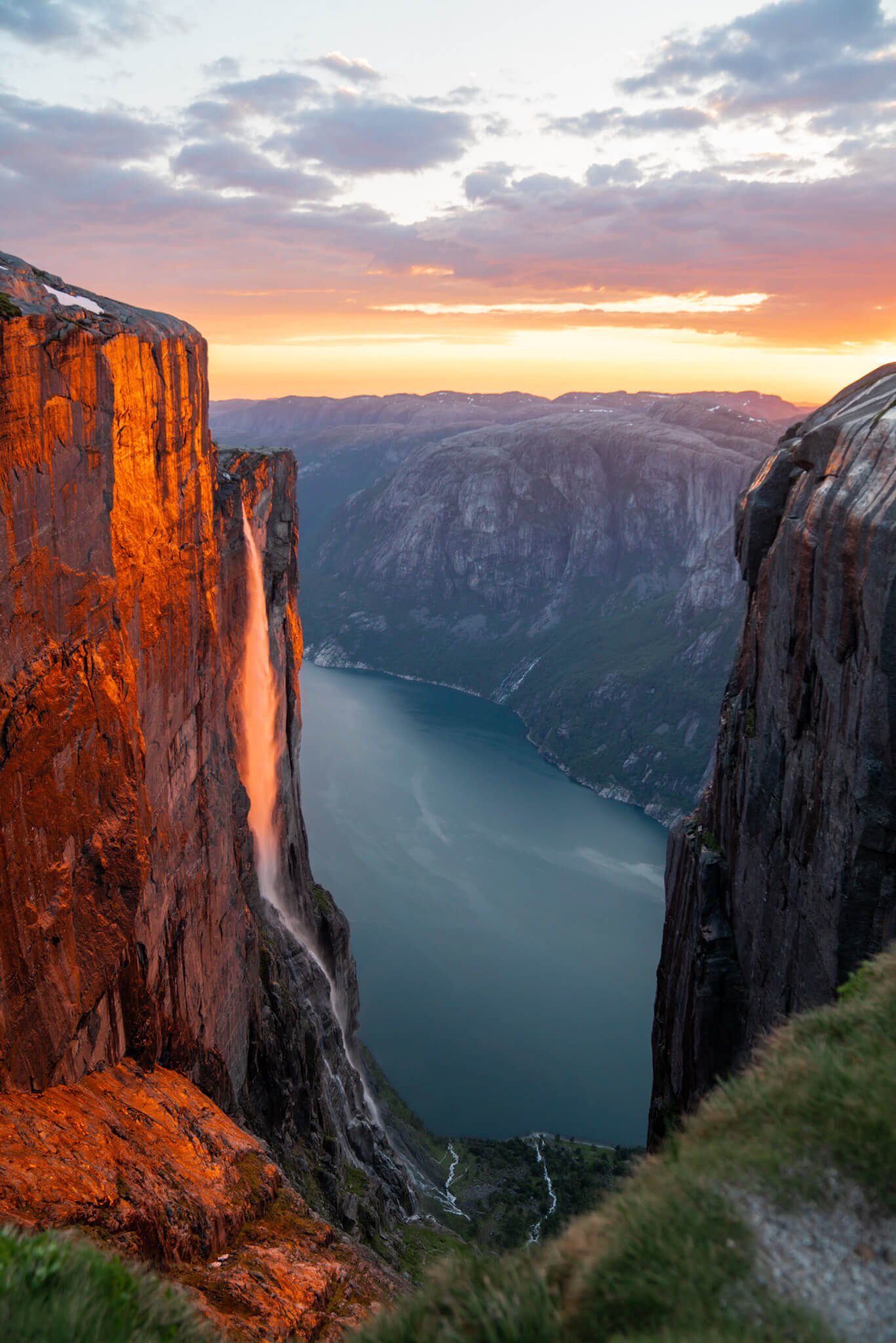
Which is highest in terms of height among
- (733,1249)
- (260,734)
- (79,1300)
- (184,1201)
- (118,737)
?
(118,737)

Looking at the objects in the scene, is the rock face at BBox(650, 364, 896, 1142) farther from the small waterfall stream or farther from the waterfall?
the waterfall

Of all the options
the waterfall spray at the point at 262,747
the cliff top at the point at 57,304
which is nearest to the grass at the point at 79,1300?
the cliff top at the point at 57,304

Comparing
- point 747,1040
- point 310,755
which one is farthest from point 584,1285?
point 310,755

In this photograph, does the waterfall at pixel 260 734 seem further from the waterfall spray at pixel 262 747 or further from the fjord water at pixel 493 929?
the fjord water at pixel 493 929

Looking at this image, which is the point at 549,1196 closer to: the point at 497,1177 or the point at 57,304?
the point at 497,1177

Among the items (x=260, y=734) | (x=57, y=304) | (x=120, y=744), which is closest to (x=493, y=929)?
(x=260, y=734)

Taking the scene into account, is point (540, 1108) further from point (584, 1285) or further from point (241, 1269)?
point (584, 1285)
